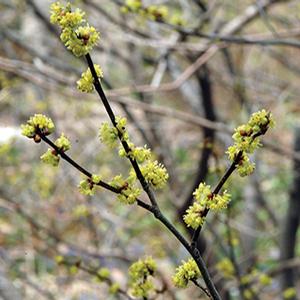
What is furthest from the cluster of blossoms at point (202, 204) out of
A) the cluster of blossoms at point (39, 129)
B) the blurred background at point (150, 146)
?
the blurred background at point (150, 146)

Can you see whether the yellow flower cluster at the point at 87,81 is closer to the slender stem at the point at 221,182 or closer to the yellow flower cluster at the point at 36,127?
the yellow flower cluster at the point at 36,127

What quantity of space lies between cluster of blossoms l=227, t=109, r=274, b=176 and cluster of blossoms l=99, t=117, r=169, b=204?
0.51ft

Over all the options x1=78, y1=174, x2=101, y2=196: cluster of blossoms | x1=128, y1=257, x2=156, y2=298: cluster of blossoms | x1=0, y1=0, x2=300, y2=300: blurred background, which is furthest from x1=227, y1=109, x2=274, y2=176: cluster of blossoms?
x1=0, y1=0, x2=300, y2=300: blurred background

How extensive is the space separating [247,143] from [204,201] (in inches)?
5.5

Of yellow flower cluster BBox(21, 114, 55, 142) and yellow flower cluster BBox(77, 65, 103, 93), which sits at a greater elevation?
yellow flower cluster BBox(77, 65, 103, 93)

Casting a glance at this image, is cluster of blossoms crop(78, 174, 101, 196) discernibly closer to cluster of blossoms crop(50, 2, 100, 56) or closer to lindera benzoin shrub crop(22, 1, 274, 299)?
lindera benzoin shrub crop(22, 1, 274, 299)

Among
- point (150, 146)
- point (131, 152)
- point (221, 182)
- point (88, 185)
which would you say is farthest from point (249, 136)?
point (150, 146)

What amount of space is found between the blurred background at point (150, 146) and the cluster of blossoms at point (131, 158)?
1019 mm

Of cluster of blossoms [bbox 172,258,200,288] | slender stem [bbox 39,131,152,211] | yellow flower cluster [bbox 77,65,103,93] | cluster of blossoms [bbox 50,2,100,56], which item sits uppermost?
cluster of blossoms [bbox 50,2,100,56]

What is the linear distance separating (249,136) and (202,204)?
0.16 meters

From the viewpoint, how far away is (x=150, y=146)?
366cm

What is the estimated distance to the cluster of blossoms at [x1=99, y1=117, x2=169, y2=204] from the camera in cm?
101

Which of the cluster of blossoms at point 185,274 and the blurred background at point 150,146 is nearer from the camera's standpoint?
the cluster of blossoms at point 185,274

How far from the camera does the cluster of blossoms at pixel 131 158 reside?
3.31 ft
